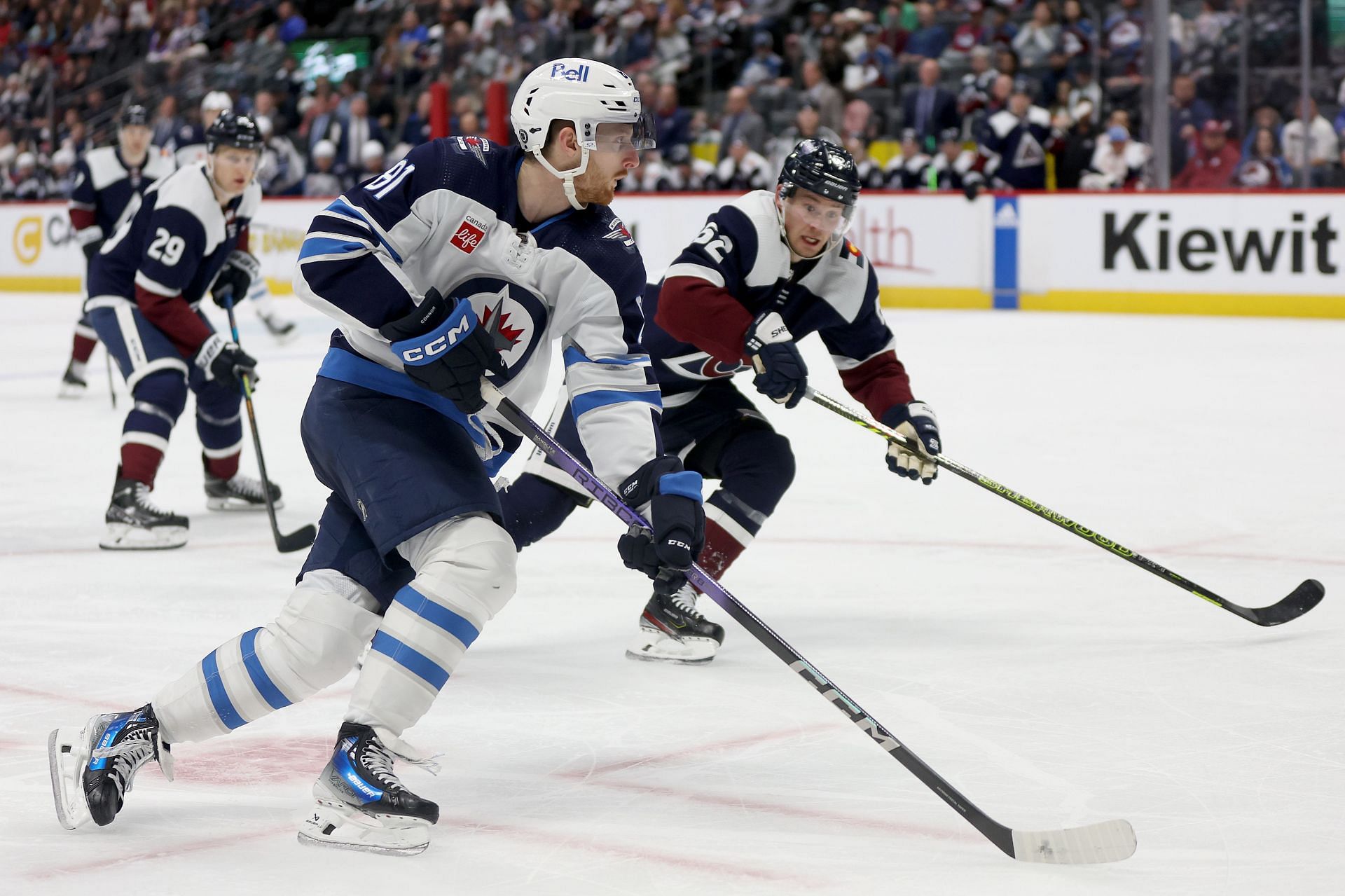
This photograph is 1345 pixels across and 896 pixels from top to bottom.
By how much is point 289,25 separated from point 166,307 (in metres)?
12.7

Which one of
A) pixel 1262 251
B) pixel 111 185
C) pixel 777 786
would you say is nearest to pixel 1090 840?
pixel 777 786

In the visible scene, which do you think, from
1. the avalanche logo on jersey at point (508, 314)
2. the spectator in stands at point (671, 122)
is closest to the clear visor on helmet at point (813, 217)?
the avalanche logo on jersey at point (508, 314)

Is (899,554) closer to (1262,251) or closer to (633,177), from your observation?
(1262,251)

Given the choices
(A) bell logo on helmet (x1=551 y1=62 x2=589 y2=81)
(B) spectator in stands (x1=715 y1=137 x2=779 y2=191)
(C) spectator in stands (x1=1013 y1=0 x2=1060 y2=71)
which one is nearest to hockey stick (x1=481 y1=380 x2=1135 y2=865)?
(A) bell logo on helmet (x1=551 y1=62 x2=589 y2=81)

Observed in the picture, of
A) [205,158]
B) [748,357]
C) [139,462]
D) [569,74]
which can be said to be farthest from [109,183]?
[569,74]

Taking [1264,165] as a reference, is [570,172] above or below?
Result: above

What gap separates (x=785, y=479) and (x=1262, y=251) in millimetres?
7204

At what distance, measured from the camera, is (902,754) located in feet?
7.33

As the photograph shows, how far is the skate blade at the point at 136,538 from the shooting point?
173 inches

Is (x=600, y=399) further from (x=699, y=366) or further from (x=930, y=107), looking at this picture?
(x=930, y=107)

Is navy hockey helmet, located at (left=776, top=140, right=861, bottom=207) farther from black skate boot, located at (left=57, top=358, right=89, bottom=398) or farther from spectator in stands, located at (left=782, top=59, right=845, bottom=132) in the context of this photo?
spectator in stands, located at (left=782, top=59, right=845, bottom=132)

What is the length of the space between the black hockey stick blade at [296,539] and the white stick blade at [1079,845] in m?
2.46

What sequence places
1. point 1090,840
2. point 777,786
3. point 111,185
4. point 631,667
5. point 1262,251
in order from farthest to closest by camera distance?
point 1262,251 → point 111,185 → point 631,667 → point 777,786 → point 1090,840

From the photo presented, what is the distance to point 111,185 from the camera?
24.3 feet
